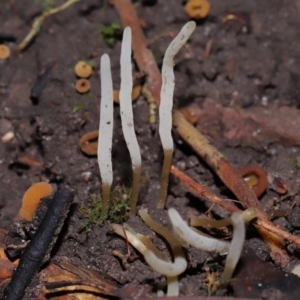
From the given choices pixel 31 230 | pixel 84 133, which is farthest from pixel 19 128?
pixel 31 230

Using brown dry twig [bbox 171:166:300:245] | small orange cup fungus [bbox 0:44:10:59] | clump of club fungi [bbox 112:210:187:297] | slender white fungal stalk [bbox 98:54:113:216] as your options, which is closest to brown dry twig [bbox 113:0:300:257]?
brown dry twig [bbox 171:166:300:245]

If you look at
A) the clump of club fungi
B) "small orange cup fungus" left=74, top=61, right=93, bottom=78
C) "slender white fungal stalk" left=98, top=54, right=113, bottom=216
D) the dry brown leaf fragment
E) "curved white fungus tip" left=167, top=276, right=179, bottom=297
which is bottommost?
"curved white fungus tip" left=167, top=276, right=179, bottom=297

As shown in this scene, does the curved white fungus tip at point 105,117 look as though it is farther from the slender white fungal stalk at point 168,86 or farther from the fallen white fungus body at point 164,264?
the fallen white fungus body at point 164,264

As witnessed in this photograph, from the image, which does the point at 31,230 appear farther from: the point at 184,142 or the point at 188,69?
the point at 188,69

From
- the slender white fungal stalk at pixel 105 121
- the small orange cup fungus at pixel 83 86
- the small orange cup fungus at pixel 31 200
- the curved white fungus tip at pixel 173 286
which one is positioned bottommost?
the curved white fungus tip at pixel 173 286

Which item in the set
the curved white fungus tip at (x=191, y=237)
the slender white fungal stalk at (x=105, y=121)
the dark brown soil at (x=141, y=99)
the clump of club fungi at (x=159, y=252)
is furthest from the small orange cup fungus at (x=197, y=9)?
the curved white fungus tip at (x=191, y=237)

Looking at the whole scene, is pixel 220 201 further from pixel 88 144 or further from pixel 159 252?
pixel 88 144

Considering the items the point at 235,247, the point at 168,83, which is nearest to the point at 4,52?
the point at 168,83

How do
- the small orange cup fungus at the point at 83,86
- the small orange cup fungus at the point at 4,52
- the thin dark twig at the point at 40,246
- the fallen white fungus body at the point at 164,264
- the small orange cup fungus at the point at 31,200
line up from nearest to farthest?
the fallen white fungus body at the point at 164,264
the thin dark twig at the point at 40,246
the small orange cup fungus at the point at 31,200
the small orange cup fungus at the point at 83,86
the small orange cup fungus at the point at 4,52

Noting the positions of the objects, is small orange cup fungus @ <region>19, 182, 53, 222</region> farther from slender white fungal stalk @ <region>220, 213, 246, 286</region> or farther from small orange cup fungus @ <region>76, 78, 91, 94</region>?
slender white fungal stalk @ <region>220, 213, 246, 286</region>
